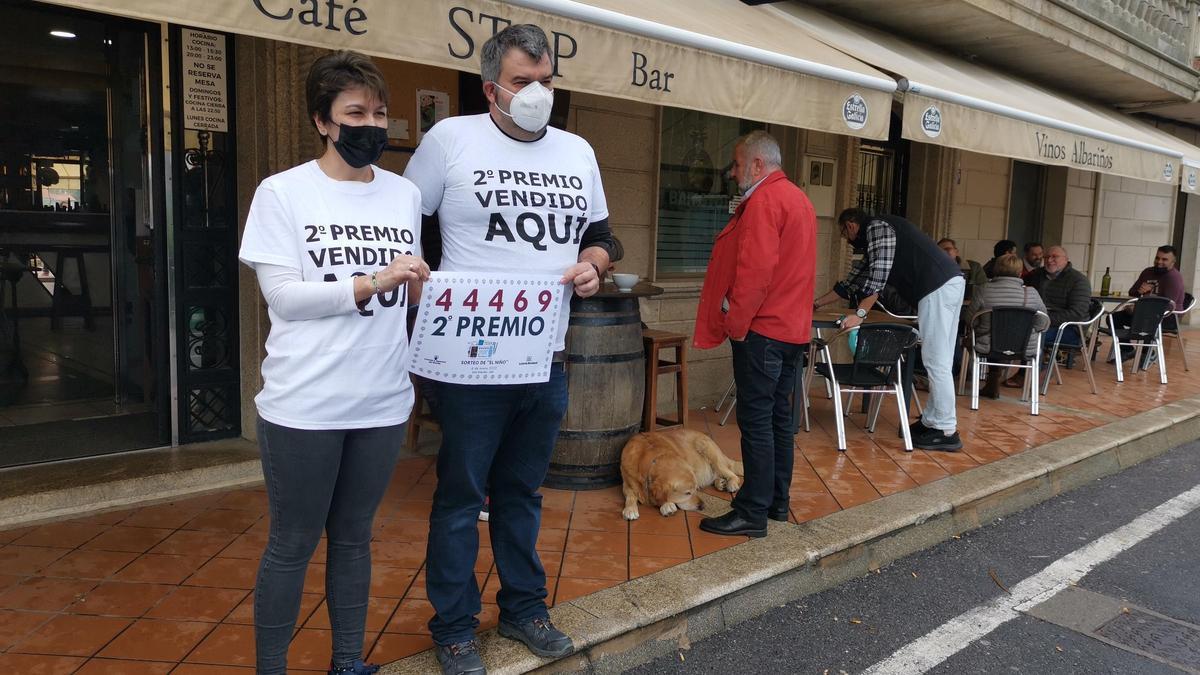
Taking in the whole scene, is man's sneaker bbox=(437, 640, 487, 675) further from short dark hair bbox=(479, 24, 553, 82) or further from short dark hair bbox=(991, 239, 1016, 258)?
short dark hair bbox=(991, 239, 1016, 258)

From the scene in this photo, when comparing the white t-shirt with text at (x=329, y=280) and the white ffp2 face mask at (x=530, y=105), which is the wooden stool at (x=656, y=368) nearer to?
the white ffp2 face mask at (x=530, y=105)

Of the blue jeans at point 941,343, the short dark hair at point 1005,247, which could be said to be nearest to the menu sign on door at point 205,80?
the blue jeans at point 941,343

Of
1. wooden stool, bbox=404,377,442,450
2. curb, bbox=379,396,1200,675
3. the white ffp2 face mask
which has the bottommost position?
curb, bbox=379,396,1200,675

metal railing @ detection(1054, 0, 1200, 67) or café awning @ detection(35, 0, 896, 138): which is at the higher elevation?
metal railing @ detection(1054, 0, 1200, 67)

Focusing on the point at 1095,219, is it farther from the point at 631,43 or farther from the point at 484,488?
the point at 484,488

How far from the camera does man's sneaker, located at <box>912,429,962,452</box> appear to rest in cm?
530

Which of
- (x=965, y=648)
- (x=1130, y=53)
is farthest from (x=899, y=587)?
(x=1130, y=53)

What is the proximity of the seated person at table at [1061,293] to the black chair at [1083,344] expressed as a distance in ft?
0.24

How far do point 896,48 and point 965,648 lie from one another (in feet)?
16.9

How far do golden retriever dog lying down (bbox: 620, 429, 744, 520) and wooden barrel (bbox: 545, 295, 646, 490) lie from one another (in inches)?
4.7

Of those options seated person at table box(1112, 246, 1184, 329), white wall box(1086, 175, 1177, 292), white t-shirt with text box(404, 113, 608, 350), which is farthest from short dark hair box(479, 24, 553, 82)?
white wall box(1086, 175, 1177, 292)

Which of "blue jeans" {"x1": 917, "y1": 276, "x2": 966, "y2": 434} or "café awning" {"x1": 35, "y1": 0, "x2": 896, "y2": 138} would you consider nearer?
"café awning" {"x1": 35, "y1": 0, "x2": 896, "y2": 138}

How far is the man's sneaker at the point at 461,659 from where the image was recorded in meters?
2.42

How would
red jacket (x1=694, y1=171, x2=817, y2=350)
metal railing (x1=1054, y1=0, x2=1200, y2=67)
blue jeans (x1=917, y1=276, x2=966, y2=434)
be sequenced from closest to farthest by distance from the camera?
red jacket (x1=694, y1=171, x2=817, y2=350)
blue jeans (x1=917, y1=276, x2=966, y2=434)
metal railing (x1=1054, y1=0, x2=1200, y2=67)
